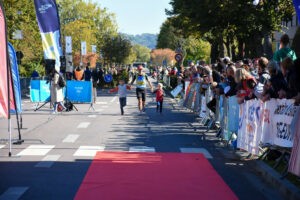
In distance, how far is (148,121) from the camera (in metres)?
20.0

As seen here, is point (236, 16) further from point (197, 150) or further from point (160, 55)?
point (160, 55)

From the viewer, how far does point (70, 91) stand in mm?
25969

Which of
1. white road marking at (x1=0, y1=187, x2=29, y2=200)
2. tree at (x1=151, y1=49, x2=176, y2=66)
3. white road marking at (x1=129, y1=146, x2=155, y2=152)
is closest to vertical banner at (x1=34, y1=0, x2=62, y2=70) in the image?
white road marking at (x1=129, y1=146, x2=155, y2=152)

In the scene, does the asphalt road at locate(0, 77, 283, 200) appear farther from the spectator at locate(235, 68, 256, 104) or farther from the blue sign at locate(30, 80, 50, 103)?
the blue sign at locate(30, 80, 50, 103)

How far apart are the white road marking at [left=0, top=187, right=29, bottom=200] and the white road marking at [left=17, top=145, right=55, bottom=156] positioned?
138 inches

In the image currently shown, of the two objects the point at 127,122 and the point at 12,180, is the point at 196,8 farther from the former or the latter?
the point at 12,180

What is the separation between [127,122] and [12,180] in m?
10.5

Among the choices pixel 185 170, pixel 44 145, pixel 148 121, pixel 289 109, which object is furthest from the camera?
pixel 148 121

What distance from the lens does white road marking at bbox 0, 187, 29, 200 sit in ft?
25.5

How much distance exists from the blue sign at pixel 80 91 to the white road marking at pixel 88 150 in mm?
12453

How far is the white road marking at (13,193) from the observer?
778 centimetres

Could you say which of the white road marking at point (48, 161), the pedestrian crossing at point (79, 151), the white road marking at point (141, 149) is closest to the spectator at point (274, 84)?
the pedestrian crossing at point (79, 151)

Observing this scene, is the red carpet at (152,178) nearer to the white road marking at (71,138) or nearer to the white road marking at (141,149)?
the white road marking at (141,149)

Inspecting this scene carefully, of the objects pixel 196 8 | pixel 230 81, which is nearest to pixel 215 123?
pixel 230 81
